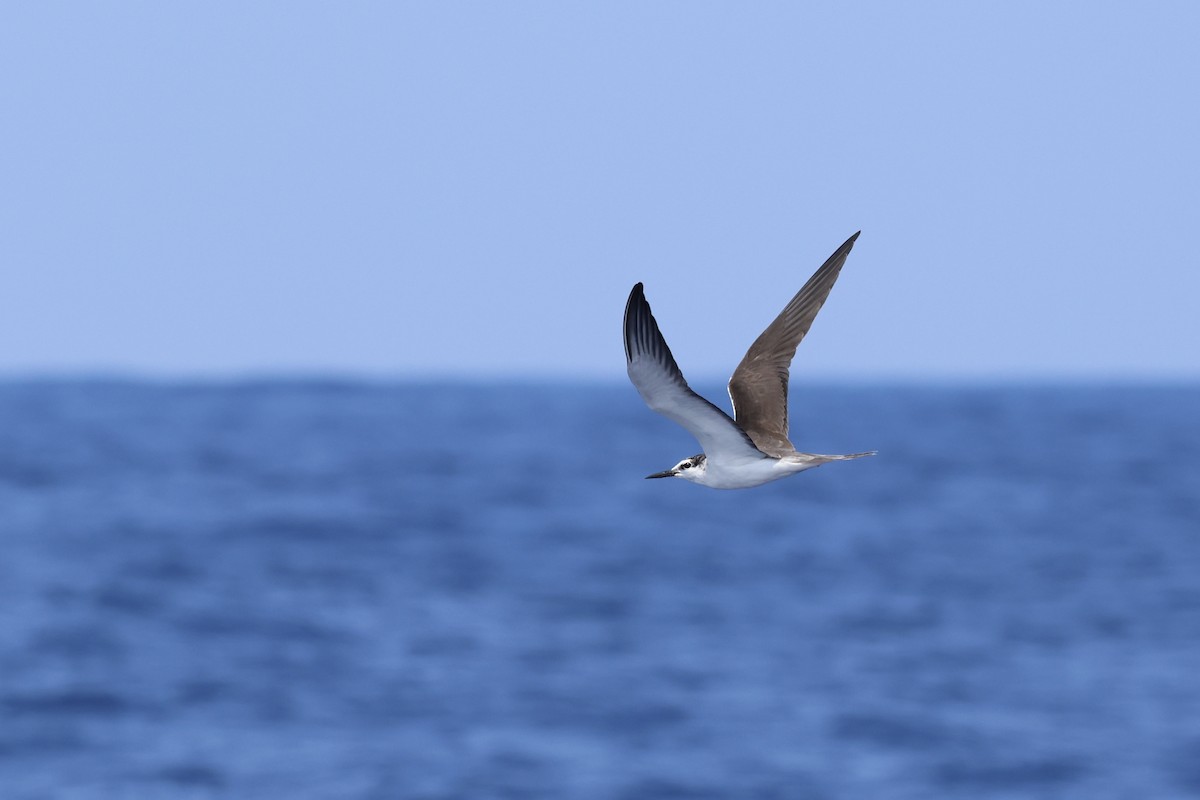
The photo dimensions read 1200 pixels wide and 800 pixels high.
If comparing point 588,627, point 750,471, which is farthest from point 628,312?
point 588,627

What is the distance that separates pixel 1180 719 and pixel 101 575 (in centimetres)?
4133

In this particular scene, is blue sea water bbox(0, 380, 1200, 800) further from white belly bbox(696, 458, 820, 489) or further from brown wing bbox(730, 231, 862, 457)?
white belly bbox(696, 458, 820, 489)

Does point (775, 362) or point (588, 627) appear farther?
point (588, 627)

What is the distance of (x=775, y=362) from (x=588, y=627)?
44638mm

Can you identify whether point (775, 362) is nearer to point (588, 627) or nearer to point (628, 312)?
point (628, 312)

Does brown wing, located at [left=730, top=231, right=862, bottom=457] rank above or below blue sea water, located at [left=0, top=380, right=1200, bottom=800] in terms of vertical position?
above

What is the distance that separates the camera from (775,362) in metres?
13.4

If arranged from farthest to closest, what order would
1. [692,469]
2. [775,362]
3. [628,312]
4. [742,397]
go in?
1. [775,362]
2. [742,397]
3. [692,469]
4. [628,312]

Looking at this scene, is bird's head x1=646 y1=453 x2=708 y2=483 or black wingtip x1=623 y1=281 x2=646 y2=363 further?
bird's head x1=646 y1=453 x2=708 y2=483

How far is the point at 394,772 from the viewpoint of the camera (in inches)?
1459

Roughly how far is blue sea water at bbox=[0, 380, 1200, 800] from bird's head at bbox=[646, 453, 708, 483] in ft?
82.6

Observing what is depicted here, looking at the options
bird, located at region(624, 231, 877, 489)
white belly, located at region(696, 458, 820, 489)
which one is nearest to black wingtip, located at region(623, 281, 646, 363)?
bird, located at region(624, 231, 877, 489)

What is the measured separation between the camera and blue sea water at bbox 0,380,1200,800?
1500 inches

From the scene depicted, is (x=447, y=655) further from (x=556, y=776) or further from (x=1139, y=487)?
(x=1139, y=487)
